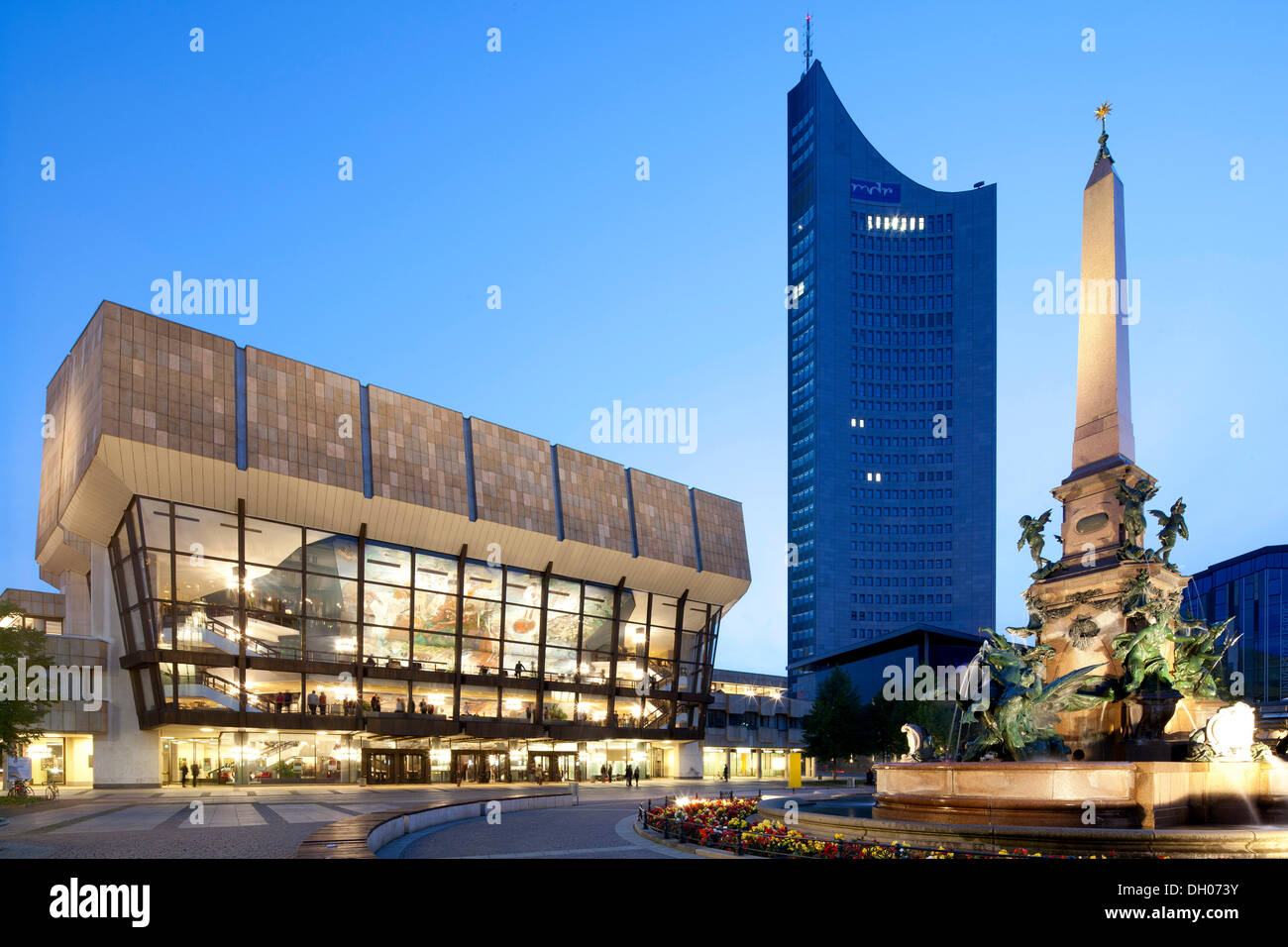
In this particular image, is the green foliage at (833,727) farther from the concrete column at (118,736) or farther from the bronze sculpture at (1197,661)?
the bronze sculpture at (1197,661)

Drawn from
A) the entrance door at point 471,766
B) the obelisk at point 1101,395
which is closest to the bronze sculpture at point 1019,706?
the obelisk at point 1101,395

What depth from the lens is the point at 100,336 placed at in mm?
38656

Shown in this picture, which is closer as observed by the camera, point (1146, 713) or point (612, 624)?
point (1146, 713)

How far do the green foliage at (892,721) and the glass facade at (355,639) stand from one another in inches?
793

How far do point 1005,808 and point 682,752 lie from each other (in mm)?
48638

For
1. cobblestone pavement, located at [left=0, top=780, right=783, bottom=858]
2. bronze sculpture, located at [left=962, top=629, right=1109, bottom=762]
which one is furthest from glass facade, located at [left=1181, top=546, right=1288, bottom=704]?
bronze sculpture, located at [left=962, top=629, right=1109, bottom=762]

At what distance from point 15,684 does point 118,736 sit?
33.4 feet

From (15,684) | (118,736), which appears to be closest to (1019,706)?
(15,684)

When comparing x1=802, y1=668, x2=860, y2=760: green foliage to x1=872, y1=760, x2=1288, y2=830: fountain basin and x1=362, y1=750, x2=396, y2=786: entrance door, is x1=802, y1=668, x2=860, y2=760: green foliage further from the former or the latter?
x1=872, y1=760, x2=1288, y2=830: fountain basin

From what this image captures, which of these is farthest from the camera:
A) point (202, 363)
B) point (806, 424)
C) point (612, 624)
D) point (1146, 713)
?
point (806, 424)

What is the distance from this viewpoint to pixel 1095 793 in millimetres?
16875

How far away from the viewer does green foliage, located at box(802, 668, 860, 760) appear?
68.9m
